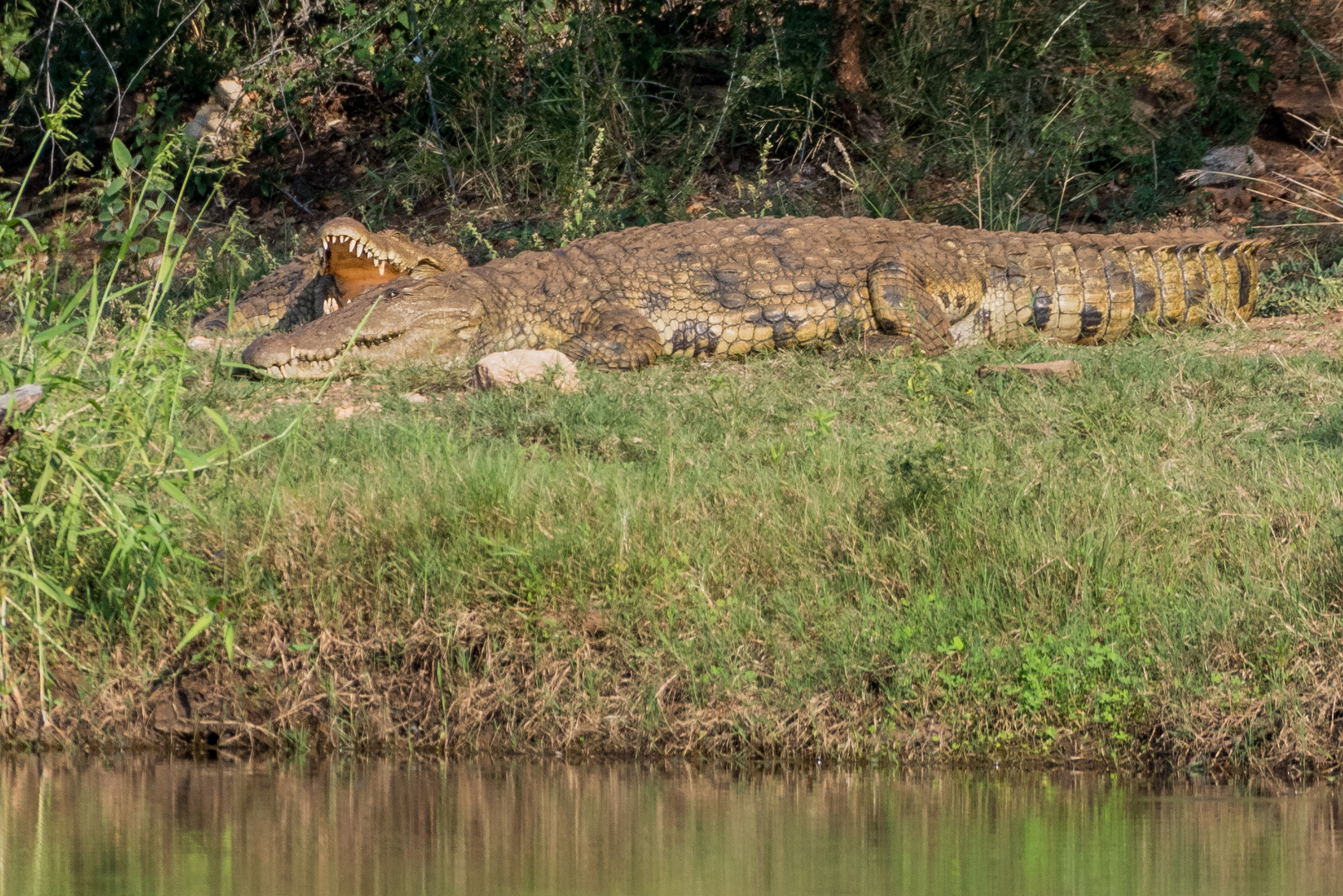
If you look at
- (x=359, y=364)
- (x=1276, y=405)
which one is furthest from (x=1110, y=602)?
(x=359, y=364)

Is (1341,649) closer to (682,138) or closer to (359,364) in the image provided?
(359,364)

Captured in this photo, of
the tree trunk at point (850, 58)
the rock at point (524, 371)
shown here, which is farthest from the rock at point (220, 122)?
the rock at point (524, 371)

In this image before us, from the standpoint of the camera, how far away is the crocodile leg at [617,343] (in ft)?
22.6

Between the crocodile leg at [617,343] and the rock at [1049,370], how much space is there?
1.74 metres

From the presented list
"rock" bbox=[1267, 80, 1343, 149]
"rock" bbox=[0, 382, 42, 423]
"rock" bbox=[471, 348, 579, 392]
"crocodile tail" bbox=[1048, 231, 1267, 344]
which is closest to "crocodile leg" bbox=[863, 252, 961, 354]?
"crocodile tail" bbox=[1048, 231, 1267, 344]

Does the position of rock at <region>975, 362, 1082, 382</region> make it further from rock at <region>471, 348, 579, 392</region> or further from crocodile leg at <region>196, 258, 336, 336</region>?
crocodile leg at <region>196, 258, 336, 336</region>

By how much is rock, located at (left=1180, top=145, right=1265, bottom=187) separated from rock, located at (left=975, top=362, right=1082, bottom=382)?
371cm

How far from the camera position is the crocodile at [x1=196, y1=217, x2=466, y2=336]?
7691 mm

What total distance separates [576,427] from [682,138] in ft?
16.7

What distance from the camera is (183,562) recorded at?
423 cm

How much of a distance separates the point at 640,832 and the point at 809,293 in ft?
14.4

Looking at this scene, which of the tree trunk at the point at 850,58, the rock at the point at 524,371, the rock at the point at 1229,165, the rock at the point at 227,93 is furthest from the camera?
the rock at the point at 227,93

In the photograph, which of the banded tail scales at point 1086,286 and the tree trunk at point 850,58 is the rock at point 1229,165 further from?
the tree trunk at point 850,58

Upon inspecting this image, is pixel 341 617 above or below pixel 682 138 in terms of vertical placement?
below
